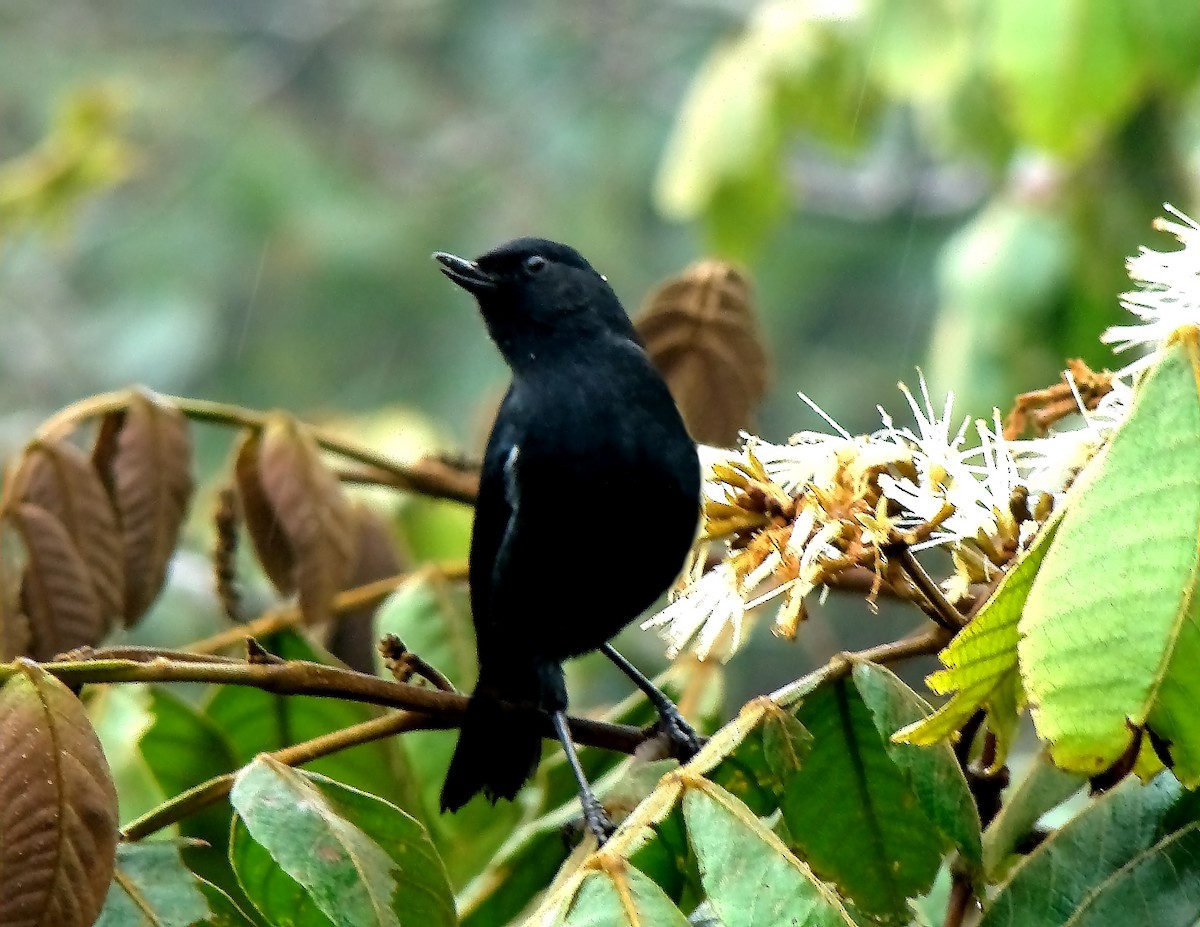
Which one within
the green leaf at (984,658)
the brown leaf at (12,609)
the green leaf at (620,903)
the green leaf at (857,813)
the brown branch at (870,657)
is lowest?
the brown leaf at (12,609)

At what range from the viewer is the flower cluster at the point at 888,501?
1366 millimetres

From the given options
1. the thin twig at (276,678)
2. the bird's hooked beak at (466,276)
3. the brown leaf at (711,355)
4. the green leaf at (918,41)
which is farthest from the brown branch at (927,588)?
the green leaf at (918,41)

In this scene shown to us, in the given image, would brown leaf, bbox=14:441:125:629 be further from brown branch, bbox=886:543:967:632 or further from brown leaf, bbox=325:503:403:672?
brown branch, bbox=886:543:967:632

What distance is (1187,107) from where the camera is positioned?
3672 millimetres

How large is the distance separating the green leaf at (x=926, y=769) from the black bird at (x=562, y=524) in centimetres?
59

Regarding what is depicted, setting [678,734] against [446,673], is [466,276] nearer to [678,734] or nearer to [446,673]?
[446,673]

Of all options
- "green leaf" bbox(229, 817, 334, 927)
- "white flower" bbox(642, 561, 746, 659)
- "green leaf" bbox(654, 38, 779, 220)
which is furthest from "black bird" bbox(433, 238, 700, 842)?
"green leaf" bbox(654, 38, 779, 220)

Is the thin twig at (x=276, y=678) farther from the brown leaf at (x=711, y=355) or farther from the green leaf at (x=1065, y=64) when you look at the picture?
the green leaf at (x=1065, y=64)

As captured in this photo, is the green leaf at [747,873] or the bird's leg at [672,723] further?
the bird's leg at [672,723]

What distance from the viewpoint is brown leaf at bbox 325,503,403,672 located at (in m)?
2.62

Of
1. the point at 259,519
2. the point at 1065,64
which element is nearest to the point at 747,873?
the point at 259,519

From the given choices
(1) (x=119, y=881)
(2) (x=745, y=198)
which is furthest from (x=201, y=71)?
(1) (x=119, y=881)

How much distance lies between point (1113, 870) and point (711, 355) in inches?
50.7

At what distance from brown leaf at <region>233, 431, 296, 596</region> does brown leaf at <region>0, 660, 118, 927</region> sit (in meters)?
0.80
